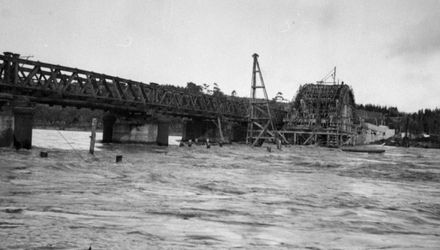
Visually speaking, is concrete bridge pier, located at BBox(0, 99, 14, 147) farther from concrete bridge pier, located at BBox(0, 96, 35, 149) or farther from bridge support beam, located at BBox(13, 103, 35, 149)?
bridge support beam, located at BBox(13, 103, 35, 149)

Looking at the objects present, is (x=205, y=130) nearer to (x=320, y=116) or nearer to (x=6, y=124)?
(x=320, y=116)

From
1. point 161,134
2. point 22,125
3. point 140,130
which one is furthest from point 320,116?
point 22,125

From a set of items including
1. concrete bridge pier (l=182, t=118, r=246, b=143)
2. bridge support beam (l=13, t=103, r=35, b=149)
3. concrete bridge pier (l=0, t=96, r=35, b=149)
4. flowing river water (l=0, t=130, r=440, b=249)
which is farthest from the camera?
concrete bridge pier (l=182, t=118, r=246, b=143)

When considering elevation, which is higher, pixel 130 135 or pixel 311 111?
pixel 311 111

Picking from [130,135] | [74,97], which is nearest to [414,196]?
[74,97]

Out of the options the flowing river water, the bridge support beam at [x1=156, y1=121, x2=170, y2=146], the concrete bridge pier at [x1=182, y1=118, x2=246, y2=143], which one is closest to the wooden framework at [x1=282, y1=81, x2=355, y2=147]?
the concrete bridge pier at [x1=182, y1=118, x2=246, y2=143]

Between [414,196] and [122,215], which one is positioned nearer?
[122,215]

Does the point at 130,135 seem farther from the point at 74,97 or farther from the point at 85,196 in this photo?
the point at 85,196

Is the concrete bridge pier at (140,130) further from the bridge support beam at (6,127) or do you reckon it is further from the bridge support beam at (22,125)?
the bridge support beam at (6,127)

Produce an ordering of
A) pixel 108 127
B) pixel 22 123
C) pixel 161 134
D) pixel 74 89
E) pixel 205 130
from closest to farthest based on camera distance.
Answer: pixel 22 123, pixel 74 89, pixel 161 134, pixel 108 127, pixel 205 130
